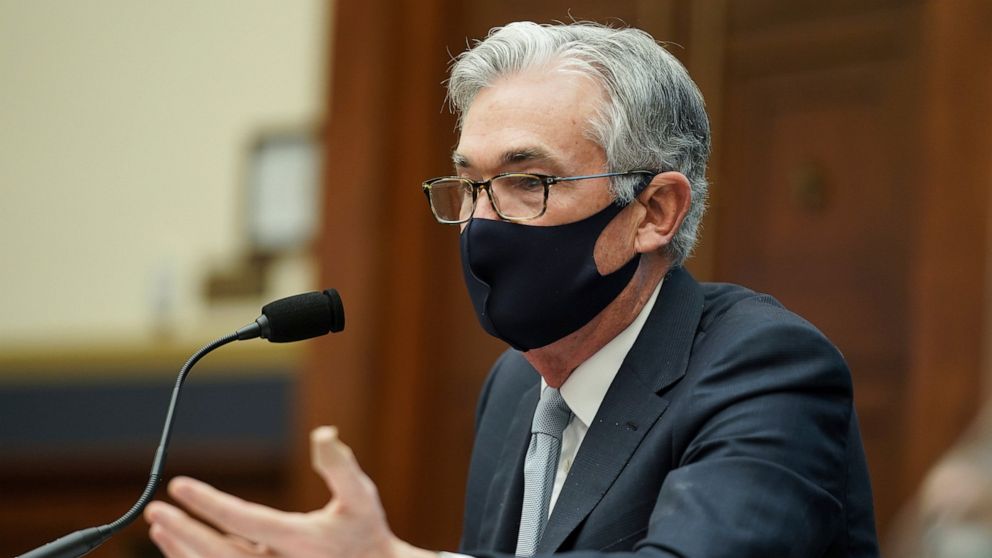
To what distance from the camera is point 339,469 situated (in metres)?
1.31

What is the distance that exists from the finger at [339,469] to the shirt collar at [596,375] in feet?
2.28

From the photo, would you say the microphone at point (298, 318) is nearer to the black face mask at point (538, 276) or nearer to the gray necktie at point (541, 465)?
the black face mask at point (538, 276)

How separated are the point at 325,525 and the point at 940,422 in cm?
227

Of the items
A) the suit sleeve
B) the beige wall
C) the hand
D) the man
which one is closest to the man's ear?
the man

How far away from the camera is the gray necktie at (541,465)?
1.97 metres

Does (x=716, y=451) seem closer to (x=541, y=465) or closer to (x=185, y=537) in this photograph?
(x=541, y=465)

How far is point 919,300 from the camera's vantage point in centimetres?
336

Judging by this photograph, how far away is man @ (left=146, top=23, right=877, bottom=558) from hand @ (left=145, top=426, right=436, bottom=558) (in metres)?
0.43

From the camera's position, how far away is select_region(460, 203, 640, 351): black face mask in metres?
1.98

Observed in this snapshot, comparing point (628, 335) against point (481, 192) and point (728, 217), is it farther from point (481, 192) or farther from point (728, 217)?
point (728, 217)

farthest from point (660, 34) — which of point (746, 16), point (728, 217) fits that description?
point (728, 217)

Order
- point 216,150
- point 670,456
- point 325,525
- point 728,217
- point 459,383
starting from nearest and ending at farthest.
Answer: point 325,525 < point 670,456 < point 728,217 < point 459,383 < point 216,150

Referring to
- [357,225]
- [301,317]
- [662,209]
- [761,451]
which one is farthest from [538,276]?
[357,225]

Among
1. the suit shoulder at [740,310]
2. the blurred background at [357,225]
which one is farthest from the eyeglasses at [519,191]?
the blurred background at [357,225]
